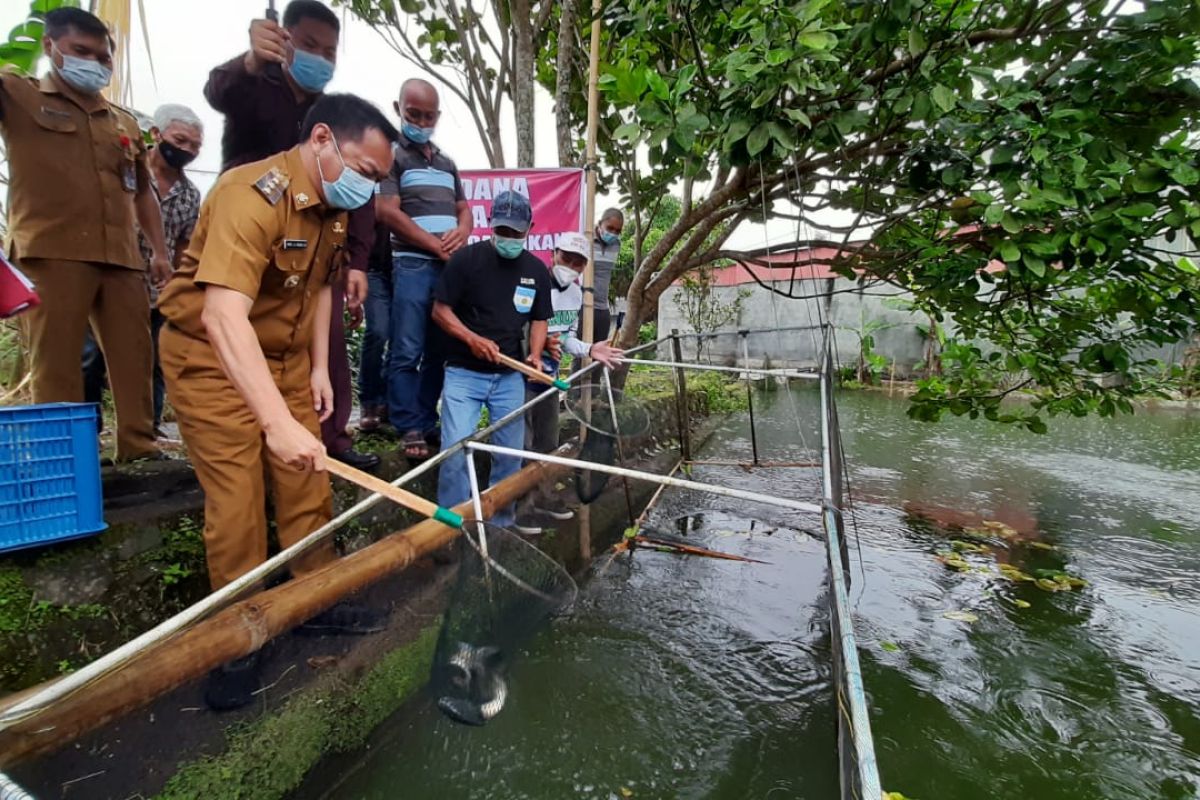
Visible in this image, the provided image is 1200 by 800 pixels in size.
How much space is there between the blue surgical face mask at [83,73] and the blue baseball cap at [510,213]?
1692 mm

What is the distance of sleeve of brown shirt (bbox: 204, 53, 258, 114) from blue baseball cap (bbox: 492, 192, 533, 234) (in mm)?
1179

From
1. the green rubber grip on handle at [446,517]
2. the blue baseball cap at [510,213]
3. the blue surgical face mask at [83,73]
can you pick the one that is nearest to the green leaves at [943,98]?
the blue baseball cap at [510,213]

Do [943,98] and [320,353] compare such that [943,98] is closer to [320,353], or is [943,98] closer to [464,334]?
[464,334]

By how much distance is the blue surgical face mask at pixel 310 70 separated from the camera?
274 centimetres

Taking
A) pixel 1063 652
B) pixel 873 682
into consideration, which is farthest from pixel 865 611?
pixel 1063 652

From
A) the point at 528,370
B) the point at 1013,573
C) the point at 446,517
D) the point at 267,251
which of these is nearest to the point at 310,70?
the point at 267,251

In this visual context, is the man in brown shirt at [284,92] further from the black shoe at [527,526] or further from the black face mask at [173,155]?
the black shoe at [527,526]

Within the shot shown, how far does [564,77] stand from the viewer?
16.8 ft

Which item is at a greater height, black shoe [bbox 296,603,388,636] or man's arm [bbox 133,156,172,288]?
man's arm [bbox 133,156,172,288]

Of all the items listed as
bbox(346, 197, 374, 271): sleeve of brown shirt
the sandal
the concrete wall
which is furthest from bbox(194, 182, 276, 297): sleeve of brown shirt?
the concrete wall

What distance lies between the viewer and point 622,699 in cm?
289

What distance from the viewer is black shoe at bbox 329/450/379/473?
10.0ft

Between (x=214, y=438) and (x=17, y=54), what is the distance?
137 inches

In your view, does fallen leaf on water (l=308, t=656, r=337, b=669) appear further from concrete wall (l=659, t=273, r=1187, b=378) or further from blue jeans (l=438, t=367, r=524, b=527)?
concrete wall (l=659, t=273, r=1187, b=378)
